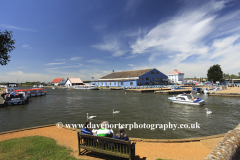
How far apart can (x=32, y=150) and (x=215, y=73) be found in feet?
311

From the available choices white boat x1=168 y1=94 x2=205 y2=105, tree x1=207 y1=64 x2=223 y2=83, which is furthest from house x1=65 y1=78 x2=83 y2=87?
tree x1=207 y1=64 x2=223 y2=83

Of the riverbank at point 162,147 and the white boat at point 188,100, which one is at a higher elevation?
the white boat at point 188,100

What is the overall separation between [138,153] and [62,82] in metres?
127

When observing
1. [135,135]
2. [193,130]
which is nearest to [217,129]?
[193,130]

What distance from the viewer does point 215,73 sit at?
7600 cm

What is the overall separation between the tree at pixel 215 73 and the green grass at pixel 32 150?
93.6m

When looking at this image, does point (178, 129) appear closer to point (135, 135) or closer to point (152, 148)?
point (135, 135)

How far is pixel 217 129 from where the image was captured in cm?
1086

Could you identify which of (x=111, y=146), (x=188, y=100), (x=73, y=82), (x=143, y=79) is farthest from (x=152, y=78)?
(x=111, y=146)

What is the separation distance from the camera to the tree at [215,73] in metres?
75.5

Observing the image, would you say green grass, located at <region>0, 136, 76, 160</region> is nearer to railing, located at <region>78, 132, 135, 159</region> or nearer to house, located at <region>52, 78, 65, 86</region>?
railing, located at <region>78, 132, 135, 159</region>

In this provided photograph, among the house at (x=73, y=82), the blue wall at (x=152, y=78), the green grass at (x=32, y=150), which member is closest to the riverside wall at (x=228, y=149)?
the green grass at (x=32, y=150)

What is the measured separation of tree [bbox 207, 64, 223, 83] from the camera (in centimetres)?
7554

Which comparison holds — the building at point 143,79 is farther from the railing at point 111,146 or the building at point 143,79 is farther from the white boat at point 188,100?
the railing at point 111,146
